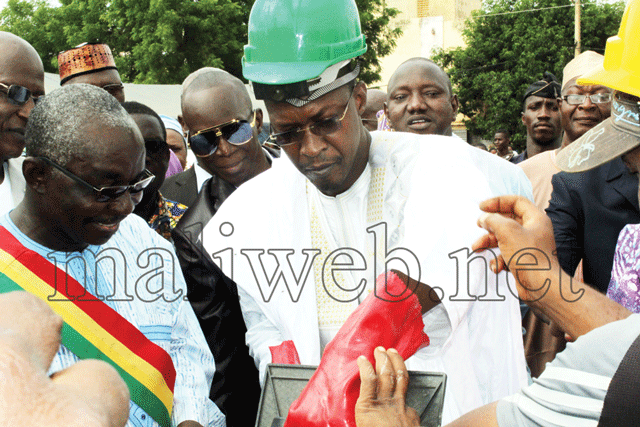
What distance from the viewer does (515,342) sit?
2.15 metres

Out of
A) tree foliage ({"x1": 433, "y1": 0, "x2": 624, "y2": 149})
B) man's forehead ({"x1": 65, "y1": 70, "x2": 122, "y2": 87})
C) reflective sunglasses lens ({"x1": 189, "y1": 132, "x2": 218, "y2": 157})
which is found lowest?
tree foliage ({"x1": 433, "y1": 0, "x2": 624, "y2": 149})

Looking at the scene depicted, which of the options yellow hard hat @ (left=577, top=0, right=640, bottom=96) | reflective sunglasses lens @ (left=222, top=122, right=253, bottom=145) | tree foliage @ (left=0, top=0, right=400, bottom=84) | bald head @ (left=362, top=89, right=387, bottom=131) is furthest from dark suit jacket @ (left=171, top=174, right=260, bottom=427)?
tree foliage @ (left=0, top=0, right=400, bottom=84)

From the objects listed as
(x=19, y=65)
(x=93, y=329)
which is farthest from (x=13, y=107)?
(x=93, y=329)

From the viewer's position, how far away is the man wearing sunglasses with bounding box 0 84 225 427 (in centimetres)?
188

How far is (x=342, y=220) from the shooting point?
2.40 metres

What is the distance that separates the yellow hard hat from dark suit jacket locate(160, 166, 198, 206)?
110 inches

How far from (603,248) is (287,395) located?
1.73 metres

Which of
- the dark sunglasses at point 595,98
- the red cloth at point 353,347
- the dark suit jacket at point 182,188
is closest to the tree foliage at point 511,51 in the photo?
the dark sunglasses at point 595,98

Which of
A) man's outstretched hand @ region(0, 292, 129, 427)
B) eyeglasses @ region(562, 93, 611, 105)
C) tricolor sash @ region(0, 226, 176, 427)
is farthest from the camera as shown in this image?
eyeglasses @ region(562, 93, 611, 105)

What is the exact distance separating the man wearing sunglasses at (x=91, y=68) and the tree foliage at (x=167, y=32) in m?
16.0

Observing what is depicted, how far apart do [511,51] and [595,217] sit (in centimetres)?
2768

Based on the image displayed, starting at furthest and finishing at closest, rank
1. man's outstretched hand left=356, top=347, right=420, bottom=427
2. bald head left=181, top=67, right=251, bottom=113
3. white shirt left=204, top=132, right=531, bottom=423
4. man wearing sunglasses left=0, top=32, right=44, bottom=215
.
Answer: bald head left=181, top=67, right=251, bottom=113
man wearing sunglasses left=0, top=32, right=44, bottom=215
white shirt left=204, top=132, right=531, bottom=423
man's outstretched hand left=356, top=347, right=420, bottom=427

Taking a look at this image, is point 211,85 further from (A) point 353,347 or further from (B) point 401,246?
(A) point 353,347

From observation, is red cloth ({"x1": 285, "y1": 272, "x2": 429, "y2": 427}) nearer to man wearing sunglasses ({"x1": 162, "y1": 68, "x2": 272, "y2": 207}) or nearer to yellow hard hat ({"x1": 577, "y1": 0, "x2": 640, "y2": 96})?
yellow hard hat ({"x1": 577, "y1": 0, "x2": 640, "y2": 96})
